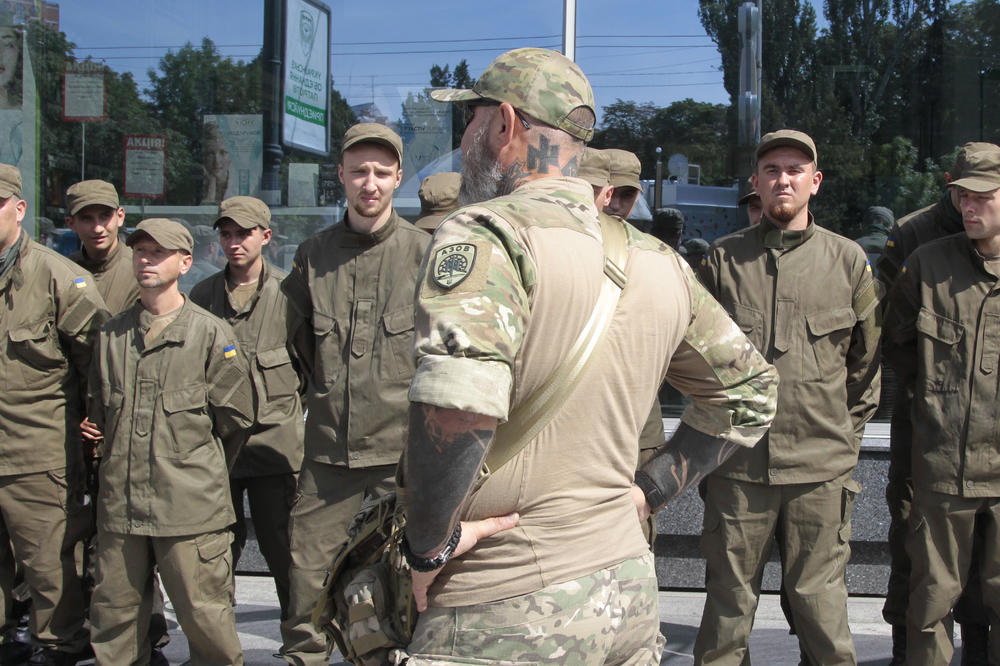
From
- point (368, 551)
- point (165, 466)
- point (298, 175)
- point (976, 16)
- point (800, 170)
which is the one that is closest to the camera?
point (368, 551)

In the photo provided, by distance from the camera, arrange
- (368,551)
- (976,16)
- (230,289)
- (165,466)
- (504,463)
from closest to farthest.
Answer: (504,463) < (368,551) < (165,466) < (230,289) < (976,16)

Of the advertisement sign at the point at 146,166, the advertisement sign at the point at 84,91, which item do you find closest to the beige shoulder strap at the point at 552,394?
the advertisement sign at the point at 146,166

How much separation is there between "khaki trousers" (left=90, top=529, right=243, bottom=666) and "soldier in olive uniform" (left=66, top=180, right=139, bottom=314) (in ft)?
4.55

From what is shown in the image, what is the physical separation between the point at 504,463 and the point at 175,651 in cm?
351

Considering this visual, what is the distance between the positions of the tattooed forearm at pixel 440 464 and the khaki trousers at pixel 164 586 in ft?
7.98

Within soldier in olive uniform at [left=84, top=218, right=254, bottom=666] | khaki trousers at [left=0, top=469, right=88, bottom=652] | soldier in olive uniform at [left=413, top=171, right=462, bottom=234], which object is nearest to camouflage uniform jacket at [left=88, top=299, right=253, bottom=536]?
soldier in olive uniform at [left=84, top=218, right=254, bottom=666]

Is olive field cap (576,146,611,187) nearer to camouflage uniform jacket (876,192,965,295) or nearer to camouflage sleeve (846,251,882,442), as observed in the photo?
camouflage sleeve (846,251,882,442)

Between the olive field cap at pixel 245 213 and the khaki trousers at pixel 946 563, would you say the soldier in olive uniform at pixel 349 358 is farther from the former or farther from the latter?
the khaki trousers at pixel 946 563

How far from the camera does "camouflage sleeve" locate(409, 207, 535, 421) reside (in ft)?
4.77

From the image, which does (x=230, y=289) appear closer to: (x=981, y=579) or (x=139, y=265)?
(x=139, y=265)

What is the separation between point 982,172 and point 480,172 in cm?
274

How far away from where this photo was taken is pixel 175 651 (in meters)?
4.57

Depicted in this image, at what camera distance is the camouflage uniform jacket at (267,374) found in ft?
14.5

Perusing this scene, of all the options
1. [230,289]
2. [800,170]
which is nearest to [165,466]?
[230,289]
